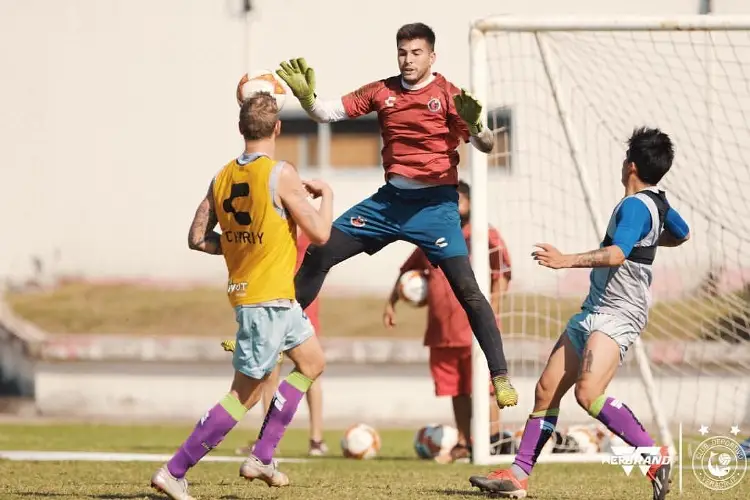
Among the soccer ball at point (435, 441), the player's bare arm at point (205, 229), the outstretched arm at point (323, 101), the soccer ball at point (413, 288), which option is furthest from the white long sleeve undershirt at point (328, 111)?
the soccer ball at point (435, 441)

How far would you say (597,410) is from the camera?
7.12 metres

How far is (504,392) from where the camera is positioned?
770 cm

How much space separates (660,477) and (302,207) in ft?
7.62

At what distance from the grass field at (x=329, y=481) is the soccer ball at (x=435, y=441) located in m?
0.18

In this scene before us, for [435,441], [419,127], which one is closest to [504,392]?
[419,127]

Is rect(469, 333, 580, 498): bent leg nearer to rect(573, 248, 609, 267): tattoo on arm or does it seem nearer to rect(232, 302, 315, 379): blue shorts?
rect(573, 248, 609, 267): tattoo on arm

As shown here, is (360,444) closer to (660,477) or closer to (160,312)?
(660,477)

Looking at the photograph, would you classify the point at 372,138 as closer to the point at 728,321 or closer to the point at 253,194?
the point at 728,321

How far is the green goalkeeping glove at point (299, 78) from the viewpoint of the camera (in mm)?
7918

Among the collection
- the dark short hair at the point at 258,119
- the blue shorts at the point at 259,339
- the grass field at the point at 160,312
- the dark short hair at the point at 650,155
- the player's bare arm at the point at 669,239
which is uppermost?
the dark short hair at the point at 258,119

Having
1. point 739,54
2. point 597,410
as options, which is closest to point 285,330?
point 597,410

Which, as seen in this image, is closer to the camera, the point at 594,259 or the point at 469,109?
the point at 594,259

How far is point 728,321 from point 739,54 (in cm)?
328

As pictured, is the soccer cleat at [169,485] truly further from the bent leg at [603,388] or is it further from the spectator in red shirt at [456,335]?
the spectator in red shirt at [456,335]
